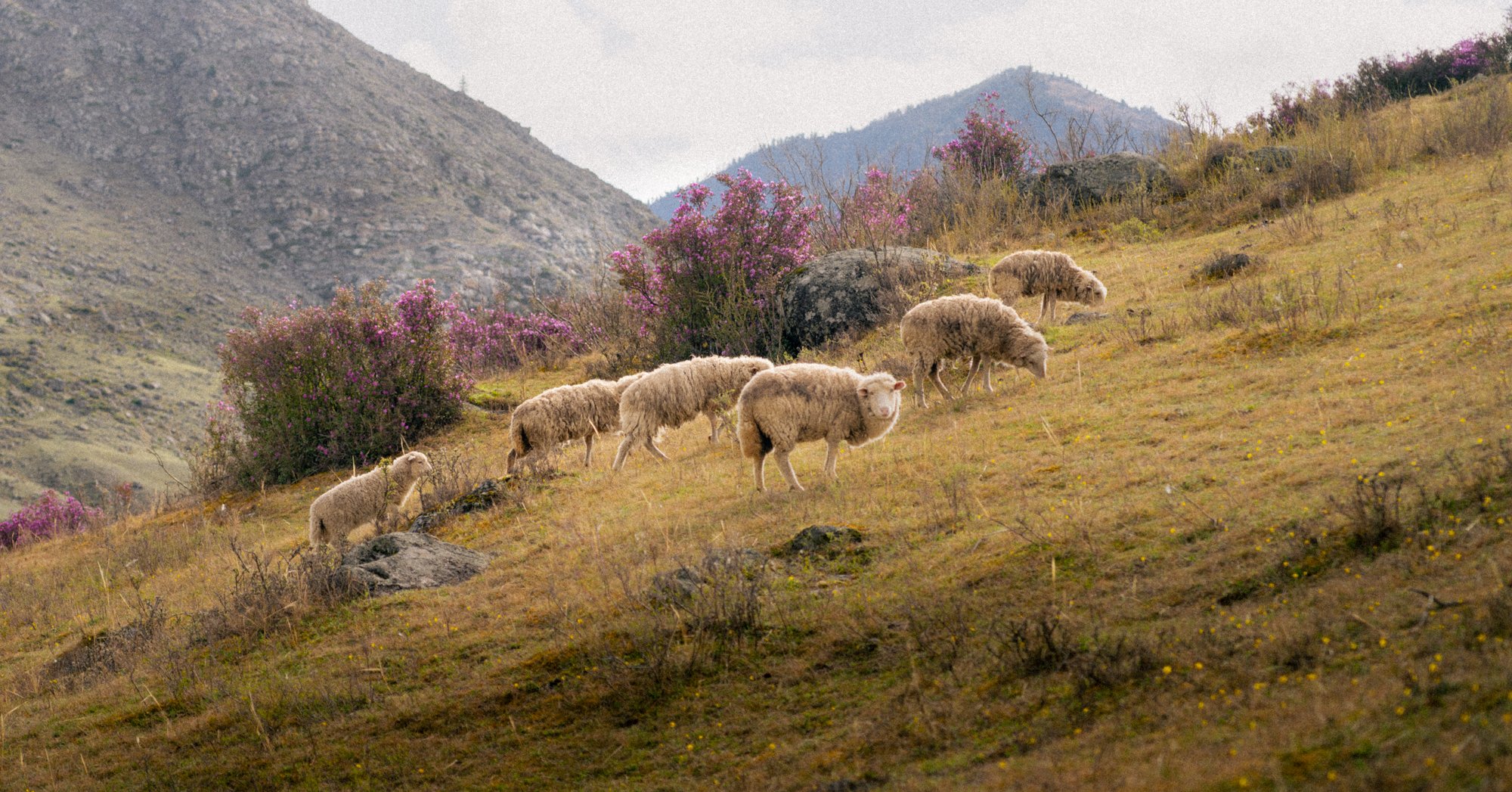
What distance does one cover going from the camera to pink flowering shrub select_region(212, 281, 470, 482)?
68.5 ft

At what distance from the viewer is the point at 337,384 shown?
21.0m

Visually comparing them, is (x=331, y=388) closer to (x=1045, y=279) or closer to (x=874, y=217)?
(x=874, y=217)

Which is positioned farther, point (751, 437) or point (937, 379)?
point (937, 379)

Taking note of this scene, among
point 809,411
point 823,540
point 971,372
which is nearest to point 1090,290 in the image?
point 971,372

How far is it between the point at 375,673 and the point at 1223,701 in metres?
6.37

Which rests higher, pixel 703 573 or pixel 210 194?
pixel 210 194

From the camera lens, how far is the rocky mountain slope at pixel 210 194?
56.3m

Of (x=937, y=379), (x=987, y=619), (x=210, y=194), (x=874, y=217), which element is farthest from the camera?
(x=210, y=194)

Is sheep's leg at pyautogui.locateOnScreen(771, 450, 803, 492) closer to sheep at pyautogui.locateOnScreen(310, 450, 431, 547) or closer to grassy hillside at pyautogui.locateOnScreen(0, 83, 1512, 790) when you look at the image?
grassy hillside at pyautogui.locateOnScreen(0, 83, 1512, 790)

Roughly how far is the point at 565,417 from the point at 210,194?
75595 mm

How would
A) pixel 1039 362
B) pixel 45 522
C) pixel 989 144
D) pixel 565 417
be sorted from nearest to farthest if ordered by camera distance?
1. pixel 1039 362
2. pixel 565 417
3. pixel 45 522
4. pixel 989 144

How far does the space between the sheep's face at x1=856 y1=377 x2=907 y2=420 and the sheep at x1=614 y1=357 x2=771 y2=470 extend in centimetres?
362

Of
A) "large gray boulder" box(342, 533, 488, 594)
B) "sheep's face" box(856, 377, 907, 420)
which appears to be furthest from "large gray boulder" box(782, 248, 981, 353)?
"large gray boulder" box(342, 533, 488, 594)

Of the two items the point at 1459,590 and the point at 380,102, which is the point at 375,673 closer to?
the point at 1459,590
